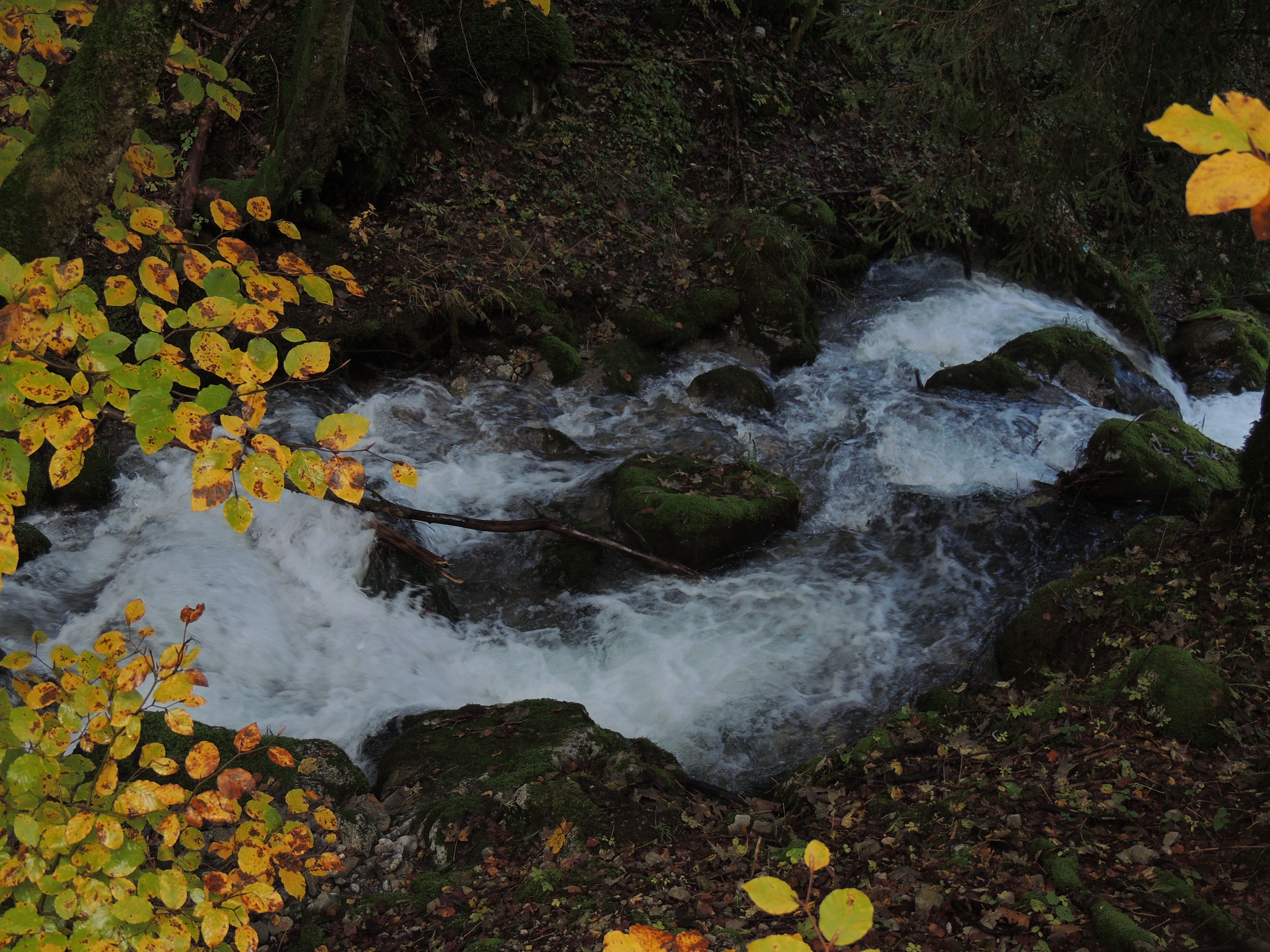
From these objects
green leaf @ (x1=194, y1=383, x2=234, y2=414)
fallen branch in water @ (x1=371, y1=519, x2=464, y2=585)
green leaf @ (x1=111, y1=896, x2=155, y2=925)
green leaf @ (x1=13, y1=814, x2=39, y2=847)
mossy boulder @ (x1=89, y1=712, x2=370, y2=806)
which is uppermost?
green leaf @ (x1=194, y1=383, x2=234, y2=414)

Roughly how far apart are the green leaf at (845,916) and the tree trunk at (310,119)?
884 centimetres

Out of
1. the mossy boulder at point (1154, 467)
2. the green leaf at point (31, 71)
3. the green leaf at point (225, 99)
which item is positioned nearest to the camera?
the green leaf at point (31, 71)

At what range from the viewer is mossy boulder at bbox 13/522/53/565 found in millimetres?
5844

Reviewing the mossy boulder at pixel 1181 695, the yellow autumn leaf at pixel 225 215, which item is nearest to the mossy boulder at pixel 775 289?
the mossy boulder at pixel 1181 695

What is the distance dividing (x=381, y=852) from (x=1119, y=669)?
3.85 m

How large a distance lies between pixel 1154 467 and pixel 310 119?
8.90 metres

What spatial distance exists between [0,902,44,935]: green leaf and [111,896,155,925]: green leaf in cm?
16

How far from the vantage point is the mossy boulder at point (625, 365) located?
9.41 m

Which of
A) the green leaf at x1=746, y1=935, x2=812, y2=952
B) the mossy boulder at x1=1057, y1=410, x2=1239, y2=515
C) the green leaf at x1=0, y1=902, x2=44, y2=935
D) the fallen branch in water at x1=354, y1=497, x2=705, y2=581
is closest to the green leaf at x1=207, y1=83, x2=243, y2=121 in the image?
the green leaf at x1=0, y1=902, x2=44, y2=935

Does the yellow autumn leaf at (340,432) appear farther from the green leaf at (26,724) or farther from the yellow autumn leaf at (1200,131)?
the yellow autumn leaf at (1200,131)

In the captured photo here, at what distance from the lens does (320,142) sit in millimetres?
8562

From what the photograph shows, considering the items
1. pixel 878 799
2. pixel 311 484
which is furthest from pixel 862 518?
pixel 311 484

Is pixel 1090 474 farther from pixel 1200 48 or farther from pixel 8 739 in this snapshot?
pixel 8 739

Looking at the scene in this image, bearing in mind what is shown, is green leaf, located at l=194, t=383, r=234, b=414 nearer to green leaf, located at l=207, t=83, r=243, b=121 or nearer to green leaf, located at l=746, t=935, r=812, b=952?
green leaf, located at l=746, t=935, r=812, b=952
